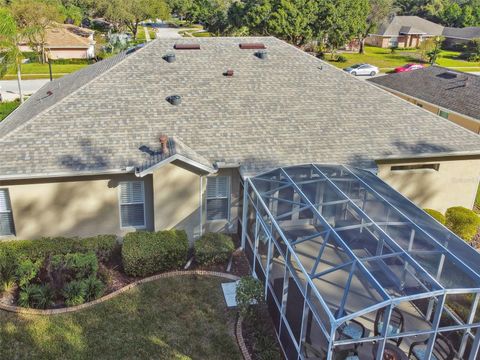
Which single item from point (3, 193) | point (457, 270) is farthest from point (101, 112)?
point (457, 270)

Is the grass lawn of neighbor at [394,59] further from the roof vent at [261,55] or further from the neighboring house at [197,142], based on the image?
the neighboring house at [197,142]

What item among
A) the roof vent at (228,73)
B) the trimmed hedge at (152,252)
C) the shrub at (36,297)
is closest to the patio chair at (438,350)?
the trimmed hedge at (152,252)

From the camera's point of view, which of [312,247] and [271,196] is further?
[271,196]

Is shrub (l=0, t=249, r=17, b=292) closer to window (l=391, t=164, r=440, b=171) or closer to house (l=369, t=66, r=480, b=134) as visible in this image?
window (l=391, t=164, r=440, b=171)

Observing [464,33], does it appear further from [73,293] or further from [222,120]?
[73,293]

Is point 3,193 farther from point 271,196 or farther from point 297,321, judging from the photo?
point 297,321

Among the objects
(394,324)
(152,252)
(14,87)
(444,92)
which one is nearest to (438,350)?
(394,324)

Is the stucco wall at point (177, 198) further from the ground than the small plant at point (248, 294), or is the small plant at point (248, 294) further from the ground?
the stucco wall at point (177, 198)
